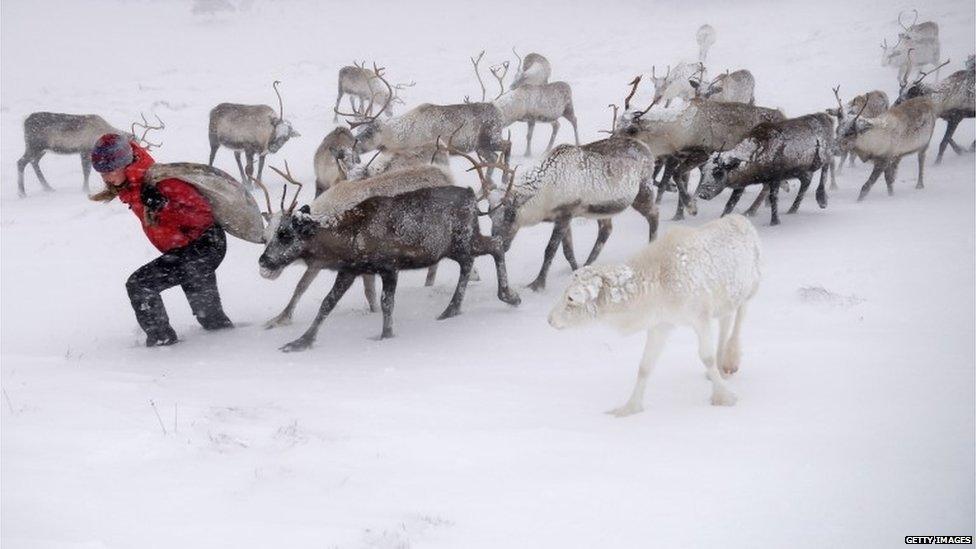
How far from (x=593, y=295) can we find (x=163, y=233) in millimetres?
4294

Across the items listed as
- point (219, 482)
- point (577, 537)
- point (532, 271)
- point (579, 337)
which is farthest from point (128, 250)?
point (577, 537)

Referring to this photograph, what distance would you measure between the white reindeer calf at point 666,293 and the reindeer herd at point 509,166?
8.48 feet

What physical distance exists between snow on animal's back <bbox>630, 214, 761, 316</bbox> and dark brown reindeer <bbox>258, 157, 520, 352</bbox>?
252 cm

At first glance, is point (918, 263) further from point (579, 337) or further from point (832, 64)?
point (832, 64)

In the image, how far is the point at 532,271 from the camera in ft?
28.6

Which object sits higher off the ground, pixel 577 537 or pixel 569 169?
pixel 569 169

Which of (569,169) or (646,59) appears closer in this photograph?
(569,169)

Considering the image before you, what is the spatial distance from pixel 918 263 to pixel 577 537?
19.2 feet

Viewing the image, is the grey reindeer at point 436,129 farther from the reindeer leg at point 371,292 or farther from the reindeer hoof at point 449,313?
the reindeer hoof at point 449,313

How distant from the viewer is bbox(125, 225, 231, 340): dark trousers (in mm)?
6641

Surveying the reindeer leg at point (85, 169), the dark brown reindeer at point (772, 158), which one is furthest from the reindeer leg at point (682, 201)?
the reindeer leg at point (85, 169)

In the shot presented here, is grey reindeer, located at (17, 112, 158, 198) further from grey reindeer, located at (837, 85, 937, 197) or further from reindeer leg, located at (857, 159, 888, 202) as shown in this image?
reindeer leg, located at (857, 159, 888, 202)

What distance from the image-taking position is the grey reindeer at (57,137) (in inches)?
553

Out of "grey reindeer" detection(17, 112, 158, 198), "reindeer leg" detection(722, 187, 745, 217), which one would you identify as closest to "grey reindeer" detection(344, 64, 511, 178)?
"reindeer leg" detection(722, 187, 745, 217)
